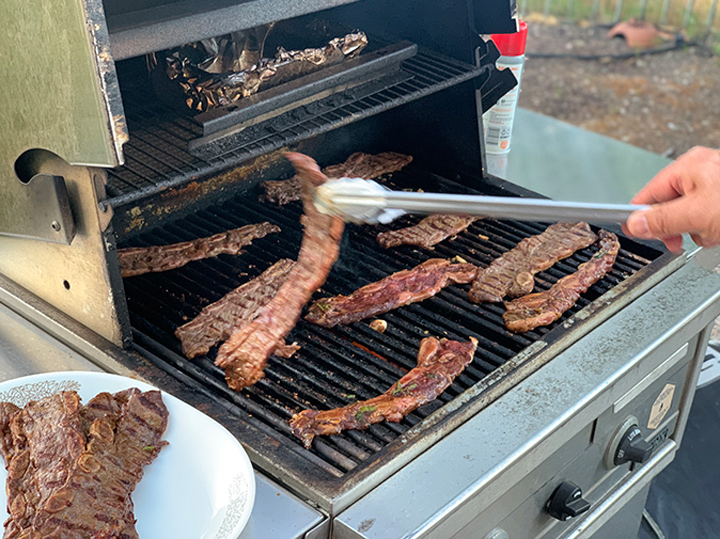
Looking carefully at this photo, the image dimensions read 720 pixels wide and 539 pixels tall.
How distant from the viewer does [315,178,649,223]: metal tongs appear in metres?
1.51

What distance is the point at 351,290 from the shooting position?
2266mm

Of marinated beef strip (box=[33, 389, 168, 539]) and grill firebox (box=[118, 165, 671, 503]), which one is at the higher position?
marinated beef strip (box=[33, 389, 168, 539])

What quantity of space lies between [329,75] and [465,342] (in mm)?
819

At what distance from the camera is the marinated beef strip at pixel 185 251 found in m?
2.28

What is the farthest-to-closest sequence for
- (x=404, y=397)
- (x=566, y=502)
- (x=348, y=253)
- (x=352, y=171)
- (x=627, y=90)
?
(x=627, y=90) < (x=352, y=171) < (x=348, y=253) < (x=566, y=502) < (x=404, y=397)

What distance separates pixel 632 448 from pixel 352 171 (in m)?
1.30

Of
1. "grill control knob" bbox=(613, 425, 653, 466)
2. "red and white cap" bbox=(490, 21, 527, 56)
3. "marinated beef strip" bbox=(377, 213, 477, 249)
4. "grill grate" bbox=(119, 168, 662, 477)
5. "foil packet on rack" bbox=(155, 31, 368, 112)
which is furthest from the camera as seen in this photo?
"red and white cap" bbox=(490, 21, 527, 56)

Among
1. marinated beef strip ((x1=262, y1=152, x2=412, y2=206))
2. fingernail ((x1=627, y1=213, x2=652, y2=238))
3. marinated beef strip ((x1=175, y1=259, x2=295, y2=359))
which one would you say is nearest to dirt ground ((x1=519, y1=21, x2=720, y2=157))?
marinated beef strip ((x1=262, y1=152, x2=412, y2=206))

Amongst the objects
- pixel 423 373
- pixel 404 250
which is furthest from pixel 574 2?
pixel 423 373

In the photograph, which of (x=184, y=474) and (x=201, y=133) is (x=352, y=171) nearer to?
(x=201, y=133)

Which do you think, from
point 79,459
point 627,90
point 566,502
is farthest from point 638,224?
point 627,90

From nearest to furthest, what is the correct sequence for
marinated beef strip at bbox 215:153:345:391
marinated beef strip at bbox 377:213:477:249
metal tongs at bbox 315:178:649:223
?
metal tongs at bbox 315:178:649:223, marinated beef strip at bbox 215:153:345:391, marinated beef strip at bbox 377:213:477:249

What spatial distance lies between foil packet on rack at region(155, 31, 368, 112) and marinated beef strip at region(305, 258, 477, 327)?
60 cm

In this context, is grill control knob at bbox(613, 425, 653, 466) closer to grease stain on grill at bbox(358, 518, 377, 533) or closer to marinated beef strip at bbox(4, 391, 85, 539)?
grease stain on grill at bbox(358, 518, 377, 533)
